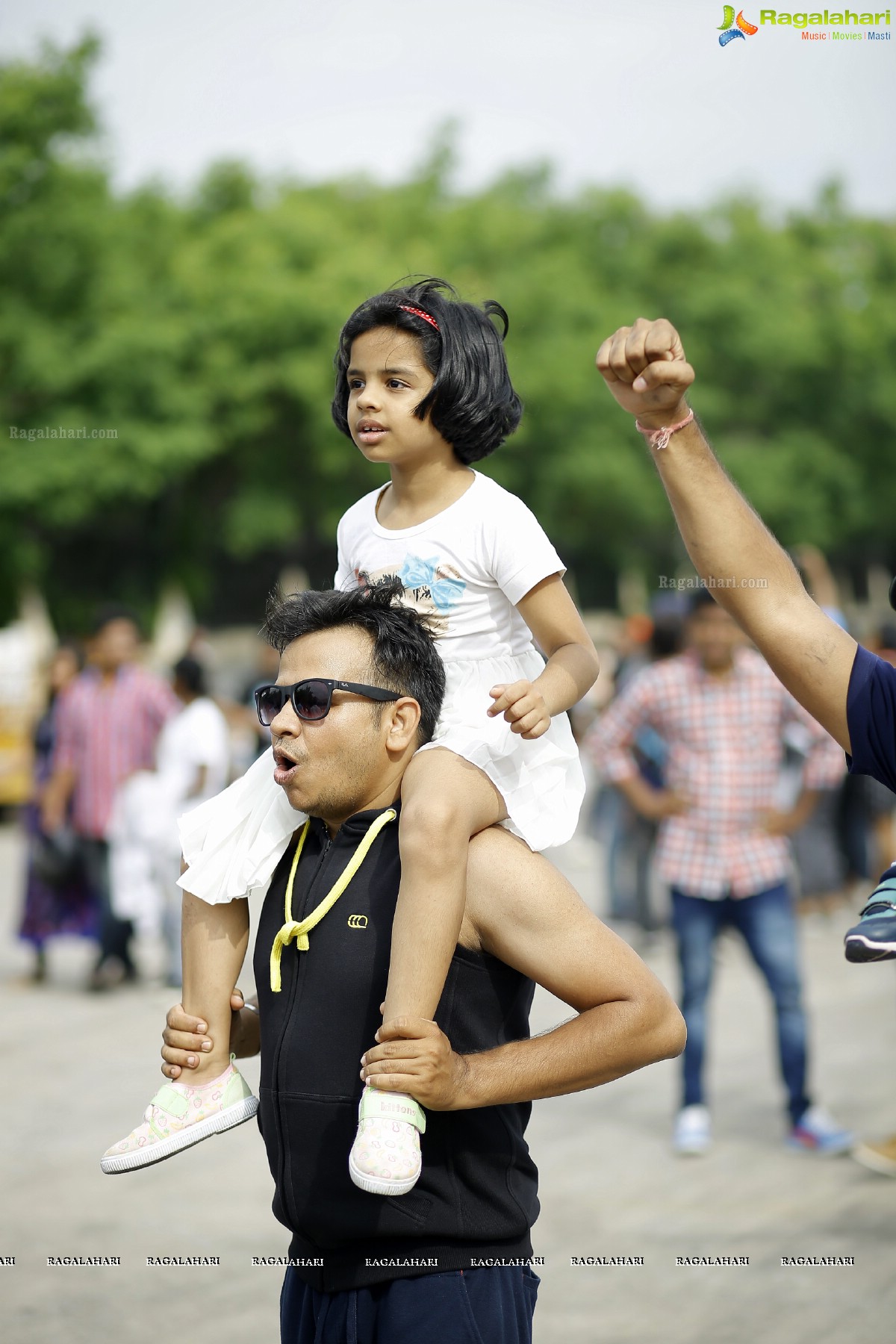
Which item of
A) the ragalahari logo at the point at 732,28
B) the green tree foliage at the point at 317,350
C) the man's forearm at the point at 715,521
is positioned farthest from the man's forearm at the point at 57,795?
the green tree foliage at the point at 317,350

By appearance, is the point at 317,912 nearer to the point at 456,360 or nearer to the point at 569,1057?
the point at 569,1057

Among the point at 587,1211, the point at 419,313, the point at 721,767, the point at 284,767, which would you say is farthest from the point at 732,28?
the point at 587,1211

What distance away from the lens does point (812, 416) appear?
1609 inches

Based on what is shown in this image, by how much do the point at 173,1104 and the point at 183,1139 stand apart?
6cm

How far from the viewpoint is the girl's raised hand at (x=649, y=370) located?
2053 mm

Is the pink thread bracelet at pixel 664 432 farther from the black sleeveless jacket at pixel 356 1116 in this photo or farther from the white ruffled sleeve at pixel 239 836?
the white ruffled sleeve at pixel 239 836

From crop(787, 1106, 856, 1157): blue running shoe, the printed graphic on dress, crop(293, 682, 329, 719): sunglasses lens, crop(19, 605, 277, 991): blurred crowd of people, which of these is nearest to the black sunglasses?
crop(293, 682, 329, 719): sunglasses lens

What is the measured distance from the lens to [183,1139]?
2426mm

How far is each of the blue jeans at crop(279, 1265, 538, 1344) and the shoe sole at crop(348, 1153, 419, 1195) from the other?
0.26 metres

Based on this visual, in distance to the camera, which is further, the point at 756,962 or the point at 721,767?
the point at 721,767

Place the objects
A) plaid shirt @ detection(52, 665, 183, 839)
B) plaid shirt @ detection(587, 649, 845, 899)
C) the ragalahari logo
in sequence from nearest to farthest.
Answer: the ragalahari logo
plaid shirt @ detection(587, 649, 845, 899)
plaid shirt @ detection(52, 665, 183, 839)

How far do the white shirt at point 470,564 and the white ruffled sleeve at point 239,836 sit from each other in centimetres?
41

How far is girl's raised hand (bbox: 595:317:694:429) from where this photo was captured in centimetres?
205

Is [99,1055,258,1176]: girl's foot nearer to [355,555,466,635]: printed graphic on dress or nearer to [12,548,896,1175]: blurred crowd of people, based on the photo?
[355,555,466,635]: printed graphic on dress
